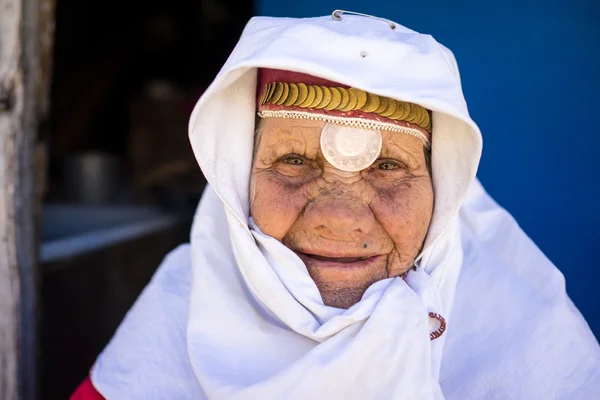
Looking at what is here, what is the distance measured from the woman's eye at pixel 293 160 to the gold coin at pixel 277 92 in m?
0.16

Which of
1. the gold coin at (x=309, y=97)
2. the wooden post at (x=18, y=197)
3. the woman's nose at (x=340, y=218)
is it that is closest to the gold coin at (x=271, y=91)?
the gold coin at (x=309, y=97)

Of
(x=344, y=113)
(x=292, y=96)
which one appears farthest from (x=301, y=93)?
(x=344, y=113)

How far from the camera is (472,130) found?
162 cm

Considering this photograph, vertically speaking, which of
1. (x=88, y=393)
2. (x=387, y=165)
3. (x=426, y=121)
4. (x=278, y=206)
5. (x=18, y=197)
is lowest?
(x=88, y=393)

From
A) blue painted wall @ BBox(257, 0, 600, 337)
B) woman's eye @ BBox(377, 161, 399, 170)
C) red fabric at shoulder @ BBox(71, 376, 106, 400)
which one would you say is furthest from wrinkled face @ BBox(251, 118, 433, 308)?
blue painted wall @ BBox(257, 0, 600, 337)

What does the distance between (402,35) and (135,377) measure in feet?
4.00

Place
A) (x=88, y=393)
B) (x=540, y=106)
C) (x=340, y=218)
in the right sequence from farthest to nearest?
(x=540, y=106), (x=88, y=393), (x=340, y=218)

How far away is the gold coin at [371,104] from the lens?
158 cm

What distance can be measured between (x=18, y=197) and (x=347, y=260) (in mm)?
1625

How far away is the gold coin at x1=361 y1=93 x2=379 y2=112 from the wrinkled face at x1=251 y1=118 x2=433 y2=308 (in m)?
0.09

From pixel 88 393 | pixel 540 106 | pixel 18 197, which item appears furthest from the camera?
pixel 540 106

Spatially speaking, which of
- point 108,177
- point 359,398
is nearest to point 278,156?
point 359,398

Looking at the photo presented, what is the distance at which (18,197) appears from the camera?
2.54m

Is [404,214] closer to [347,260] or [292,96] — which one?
[347,260]
